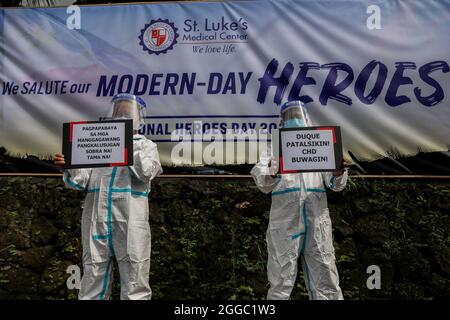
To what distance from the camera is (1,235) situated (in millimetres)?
4324

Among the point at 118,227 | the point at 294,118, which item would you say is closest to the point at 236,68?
the point at 294,118

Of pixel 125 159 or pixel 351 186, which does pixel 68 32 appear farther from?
pixel 351 186

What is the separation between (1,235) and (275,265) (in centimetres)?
226

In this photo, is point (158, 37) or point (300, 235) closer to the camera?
point (300, 235)

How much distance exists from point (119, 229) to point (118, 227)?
12mm

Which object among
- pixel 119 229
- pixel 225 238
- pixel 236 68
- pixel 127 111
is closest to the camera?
pixel 119 229

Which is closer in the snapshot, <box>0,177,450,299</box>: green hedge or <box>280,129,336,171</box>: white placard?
<box>280,129,336,171</box>: white placard

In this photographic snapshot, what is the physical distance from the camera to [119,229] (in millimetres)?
3137

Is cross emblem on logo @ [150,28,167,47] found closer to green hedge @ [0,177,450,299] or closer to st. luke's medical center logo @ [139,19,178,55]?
st. luke's medical center logo @ [139,19,178,55]

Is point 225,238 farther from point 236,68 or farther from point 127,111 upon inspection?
point 127,111

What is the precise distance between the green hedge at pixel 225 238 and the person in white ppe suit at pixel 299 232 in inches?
35.3

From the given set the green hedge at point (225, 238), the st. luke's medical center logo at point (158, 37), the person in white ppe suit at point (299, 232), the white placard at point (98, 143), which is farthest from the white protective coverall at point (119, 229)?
the st. luke's medical center logo at point (158, 37)

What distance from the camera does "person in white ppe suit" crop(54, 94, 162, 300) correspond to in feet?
10.2

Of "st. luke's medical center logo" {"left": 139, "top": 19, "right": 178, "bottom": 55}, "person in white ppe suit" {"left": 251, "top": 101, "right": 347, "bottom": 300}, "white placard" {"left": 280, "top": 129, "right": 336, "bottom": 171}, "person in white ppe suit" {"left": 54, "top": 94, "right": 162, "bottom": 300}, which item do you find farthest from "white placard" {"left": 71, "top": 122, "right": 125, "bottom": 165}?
"st. luke's medical center logo" {"left": 139, "top": 19, "right": 178, "bottom": 55}
